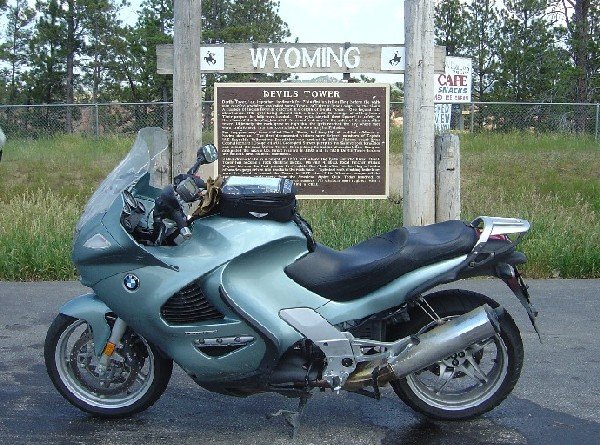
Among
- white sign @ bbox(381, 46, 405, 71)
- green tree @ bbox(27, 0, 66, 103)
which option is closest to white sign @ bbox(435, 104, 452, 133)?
white sign @ bbox(381, 46, 405, 71)

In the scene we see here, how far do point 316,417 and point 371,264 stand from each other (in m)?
0.97

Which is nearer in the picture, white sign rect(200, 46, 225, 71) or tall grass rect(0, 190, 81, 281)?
tall grass rect(0, 190, 81, 281)

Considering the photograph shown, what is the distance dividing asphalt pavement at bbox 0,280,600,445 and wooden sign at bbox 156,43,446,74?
391 cm

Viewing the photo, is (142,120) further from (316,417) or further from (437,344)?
(437,344)

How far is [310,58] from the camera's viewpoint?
8633mm

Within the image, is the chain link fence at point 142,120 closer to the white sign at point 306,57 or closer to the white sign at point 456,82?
the white sign at point 456,82

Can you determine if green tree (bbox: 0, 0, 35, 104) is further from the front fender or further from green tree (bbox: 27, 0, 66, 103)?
the front fender

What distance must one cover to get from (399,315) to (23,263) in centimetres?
497

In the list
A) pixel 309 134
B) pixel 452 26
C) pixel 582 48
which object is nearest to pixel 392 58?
pixel 309 134

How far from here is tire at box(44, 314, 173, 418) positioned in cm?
437

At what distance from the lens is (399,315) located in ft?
13.7

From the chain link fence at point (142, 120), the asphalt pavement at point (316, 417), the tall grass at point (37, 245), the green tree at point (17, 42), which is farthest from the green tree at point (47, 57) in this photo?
the asphalt pavement at point (316, 417)

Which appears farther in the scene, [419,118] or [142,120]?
[142,120]

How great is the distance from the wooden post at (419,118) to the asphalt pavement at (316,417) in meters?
3.09
